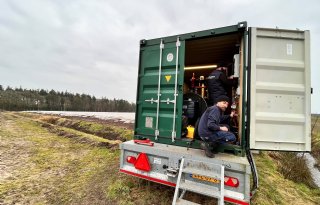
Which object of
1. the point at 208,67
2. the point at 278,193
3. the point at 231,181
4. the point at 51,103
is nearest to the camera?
the point at 231,181

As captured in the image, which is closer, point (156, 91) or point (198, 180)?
point (198, 180)

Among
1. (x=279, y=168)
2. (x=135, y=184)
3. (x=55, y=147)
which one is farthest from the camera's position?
(x=55, y=147)

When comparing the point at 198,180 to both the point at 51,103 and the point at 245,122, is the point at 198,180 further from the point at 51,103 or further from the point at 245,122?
the point at 51,103

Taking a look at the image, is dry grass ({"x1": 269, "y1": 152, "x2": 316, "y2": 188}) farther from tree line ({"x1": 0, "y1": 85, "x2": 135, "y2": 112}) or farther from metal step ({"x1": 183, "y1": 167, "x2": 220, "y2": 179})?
tree line ({"x1": 0, "y1": 85, "x2": 135, "y2": 112})

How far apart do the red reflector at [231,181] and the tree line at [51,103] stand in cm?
7455

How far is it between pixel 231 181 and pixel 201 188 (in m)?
0.44

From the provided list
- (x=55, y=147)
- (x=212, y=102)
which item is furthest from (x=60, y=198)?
(x=55, y=147)

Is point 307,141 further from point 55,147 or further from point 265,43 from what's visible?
point 55,147

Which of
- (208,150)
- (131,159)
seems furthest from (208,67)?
(131,159)

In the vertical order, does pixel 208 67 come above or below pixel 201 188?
above

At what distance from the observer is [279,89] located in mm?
2883

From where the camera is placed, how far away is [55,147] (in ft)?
24.0

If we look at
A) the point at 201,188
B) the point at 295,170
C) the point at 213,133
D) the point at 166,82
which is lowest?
the point at 295,170

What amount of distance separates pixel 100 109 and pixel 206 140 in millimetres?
82095
